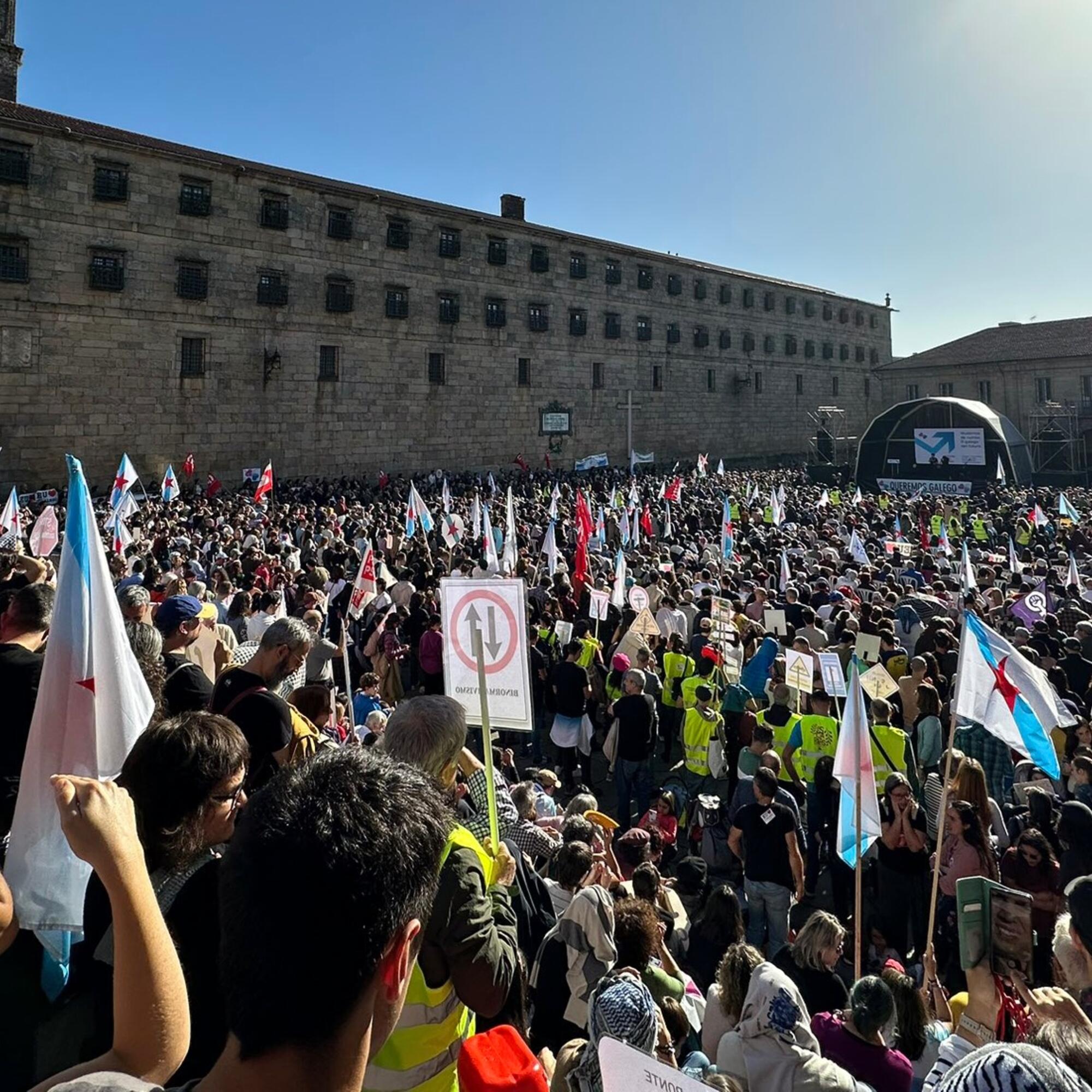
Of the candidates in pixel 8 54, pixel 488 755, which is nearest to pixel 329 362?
pixel 8 54

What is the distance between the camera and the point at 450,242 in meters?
35.7

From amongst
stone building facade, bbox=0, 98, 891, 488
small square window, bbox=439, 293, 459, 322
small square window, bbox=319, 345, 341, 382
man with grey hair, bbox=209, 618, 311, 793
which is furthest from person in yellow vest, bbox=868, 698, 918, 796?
small square window, bbox=439, 293, 459, 322

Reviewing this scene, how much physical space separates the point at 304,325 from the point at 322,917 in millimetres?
32740

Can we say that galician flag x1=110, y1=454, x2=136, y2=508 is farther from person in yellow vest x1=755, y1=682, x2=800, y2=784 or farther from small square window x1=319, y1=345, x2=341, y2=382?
small square window x1=319, y1=345, x2=341, y2=382

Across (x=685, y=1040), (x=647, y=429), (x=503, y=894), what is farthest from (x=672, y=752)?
(x=647, y=429)

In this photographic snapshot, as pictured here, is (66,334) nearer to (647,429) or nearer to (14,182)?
(14,182)

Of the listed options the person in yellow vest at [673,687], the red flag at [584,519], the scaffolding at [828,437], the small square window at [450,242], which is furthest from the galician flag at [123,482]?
the scaffolding at [828,437]

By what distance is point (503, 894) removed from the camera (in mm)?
2646

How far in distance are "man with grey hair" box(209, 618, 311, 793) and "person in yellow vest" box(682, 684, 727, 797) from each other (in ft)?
15.2

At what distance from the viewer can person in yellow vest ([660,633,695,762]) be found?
9.05m

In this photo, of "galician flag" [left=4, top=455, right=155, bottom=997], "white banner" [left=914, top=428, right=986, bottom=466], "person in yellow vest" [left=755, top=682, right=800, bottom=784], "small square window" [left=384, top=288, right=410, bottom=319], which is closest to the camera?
"galician flag" [left=4, top=455, right=155, bottom=997]

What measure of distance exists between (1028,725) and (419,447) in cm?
3132

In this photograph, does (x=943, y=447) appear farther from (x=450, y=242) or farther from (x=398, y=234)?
(x=398, y=234)

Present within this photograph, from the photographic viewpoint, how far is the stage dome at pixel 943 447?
34.7 metres
